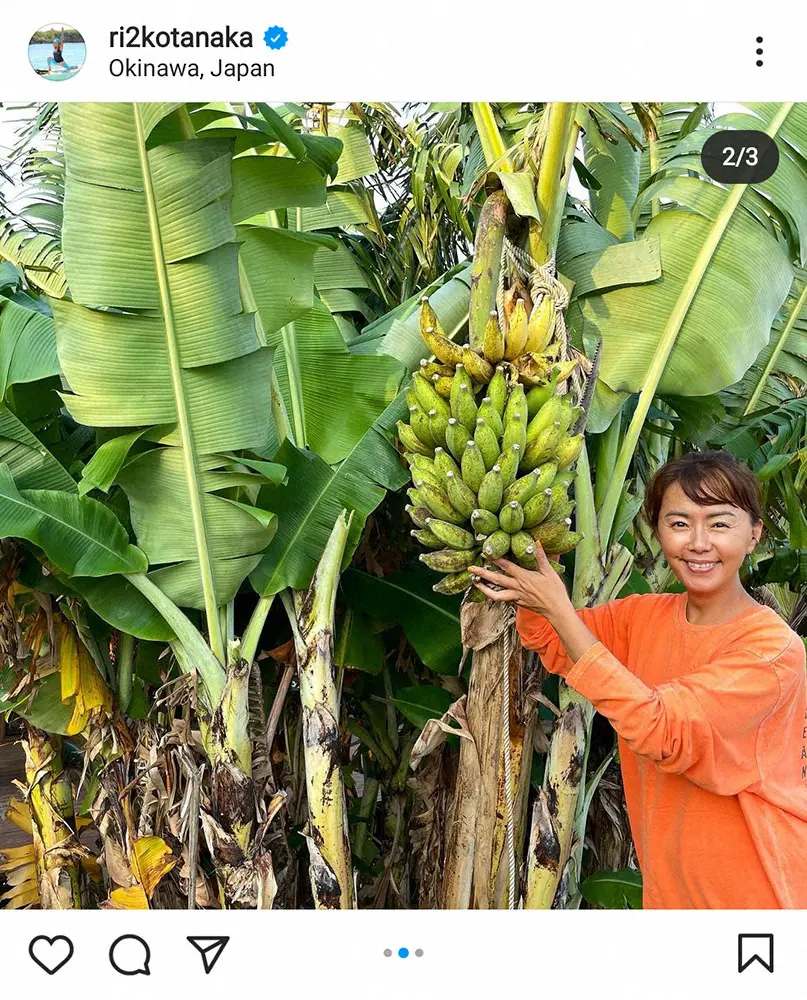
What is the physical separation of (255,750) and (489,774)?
0.61 metres

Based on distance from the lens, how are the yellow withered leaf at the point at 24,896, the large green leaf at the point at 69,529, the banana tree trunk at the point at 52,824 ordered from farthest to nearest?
the yellow withered leaf at the point at 24,896
the banana tree trunk at the point at 52,824
the large green leaf at the point at 69,529

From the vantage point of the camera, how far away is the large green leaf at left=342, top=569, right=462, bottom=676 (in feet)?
6.74

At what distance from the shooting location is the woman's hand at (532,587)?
1334 millimetres

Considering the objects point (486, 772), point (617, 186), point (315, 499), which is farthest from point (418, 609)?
point (617, 186)

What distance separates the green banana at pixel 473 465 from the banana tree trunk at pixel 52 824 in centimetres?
180

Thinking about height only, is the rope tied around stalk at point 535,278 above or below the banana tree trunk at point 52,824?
above

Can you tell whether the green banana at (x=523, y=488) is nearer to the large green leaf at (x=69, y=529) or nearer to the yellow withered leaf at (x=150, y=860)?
the large green leaf at (x=69, y=529)

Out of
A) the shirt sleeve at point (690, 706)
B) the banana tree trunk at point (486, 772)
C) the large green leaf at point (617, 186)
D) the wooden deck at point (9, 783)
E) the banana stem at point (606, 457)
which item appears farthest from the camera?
the wooden deck at point (9, 783)

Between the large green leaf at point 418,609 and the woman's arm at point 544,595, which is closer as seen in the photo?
the woman's arm at point 544,595

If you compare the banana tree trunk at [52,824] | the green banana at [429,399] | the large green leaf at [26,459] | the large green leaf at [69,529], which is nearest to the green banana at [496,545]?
the green banana at [429,399]

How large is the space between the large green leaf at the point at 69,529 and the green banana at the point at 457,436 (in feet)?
2.83

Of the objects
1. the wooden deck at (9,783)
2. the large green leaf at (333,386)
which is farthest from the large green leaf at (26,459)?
the wooden deck at (9,783)
